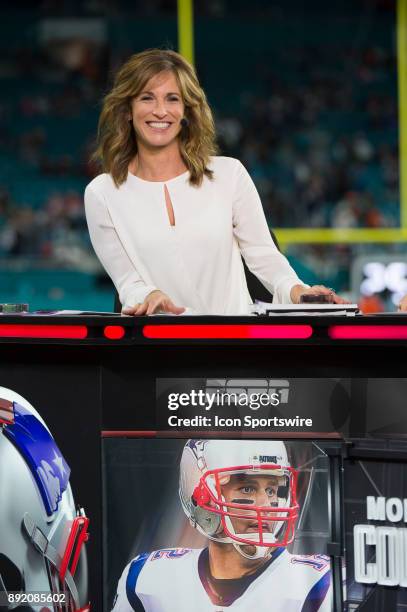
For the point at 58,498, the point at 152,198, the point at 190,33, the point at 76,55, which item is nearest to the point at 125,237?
the point at 152,198

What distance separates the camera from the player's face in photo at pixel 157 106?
9.48 ft

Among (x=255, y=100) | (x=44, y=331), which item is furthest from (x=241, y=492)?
(x=255, y=100)

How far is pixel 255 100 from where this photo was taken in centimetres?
877

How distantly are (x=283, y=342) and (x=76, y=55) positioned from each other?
6895mm

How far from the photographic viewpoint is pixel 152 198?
9.66 feet

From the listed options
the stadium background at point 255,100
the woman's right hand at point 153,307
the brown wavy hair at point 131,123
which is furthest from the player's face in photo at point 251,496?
the stadium background at point 255,100

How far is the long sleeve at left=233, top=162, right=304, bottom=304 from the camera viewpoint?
2996mm

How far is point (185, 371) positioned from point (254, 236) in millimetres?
761

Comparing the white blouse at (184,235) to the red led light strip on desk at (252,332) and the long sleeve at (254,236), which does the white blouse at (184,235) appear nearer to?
the long sleeve at (254,236)

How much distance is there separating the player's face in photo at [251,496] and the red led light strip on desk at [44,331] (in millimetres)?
446

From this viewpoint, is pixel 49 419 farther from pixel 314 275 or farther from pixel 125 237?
pixel 314 275

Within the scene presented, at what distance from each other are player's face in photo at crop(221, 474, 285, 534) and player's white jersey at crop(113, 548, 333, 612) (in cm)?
8

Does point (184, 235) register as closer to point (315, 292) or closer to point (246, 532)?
point (315, 292)

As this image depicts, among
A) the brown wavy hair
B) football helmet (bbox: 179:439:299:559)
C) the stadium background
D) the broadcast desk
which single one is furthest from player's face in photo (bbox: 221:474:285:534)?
the stadium background
